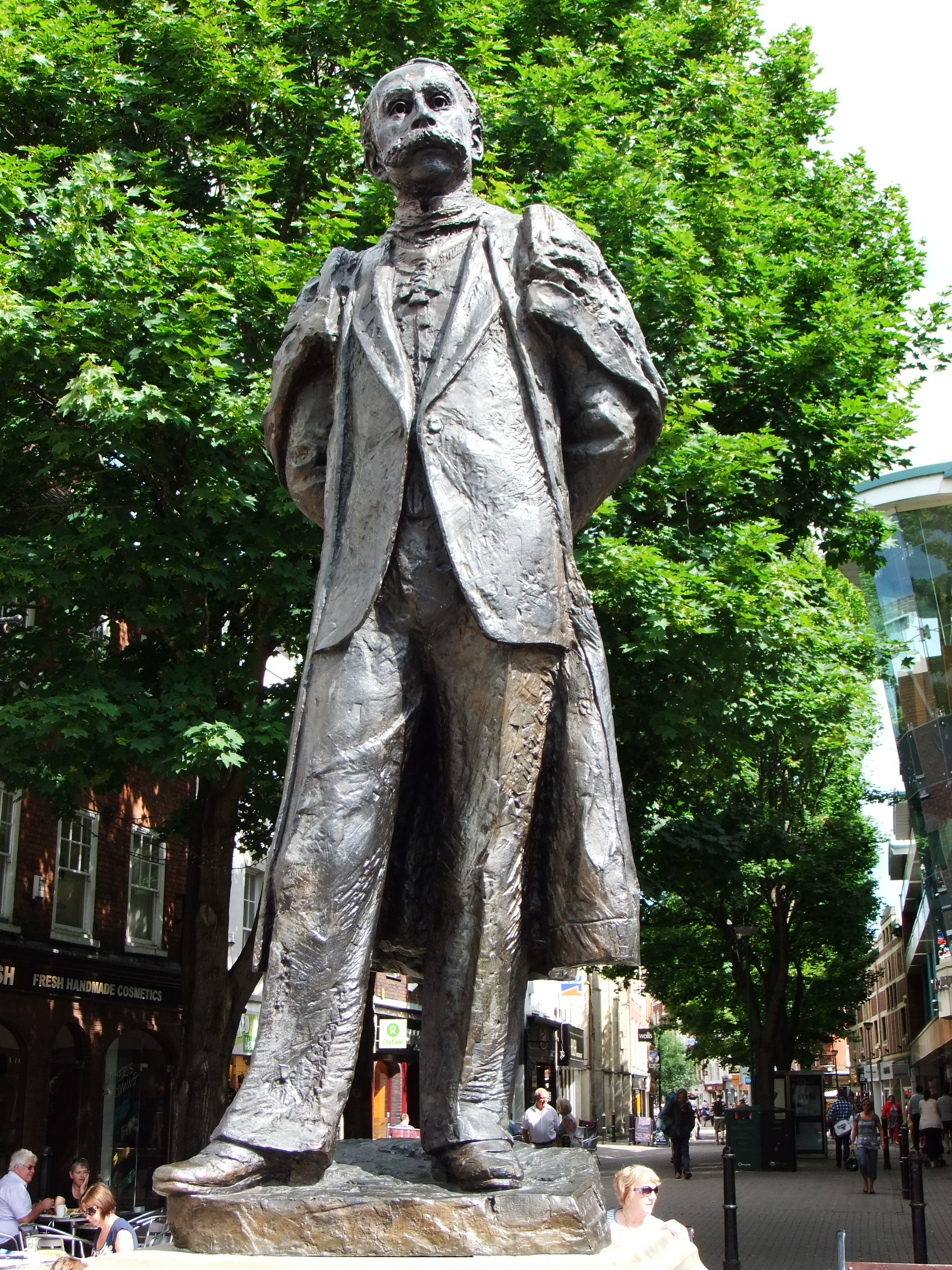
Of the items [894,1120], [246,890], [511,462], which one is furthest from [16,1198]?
[894,1120]

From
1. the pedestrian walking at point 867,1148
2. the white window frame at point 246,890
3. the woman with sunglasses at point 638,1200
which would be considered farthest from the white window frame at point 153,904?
the woman with sunglasses at point 638,1200

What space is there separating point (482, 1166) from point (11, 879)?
1919cm

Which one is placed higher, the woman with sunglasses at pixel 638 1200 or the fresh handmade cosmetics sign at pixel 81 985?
the fresh handmade cosmetics sign at pixel 81 985

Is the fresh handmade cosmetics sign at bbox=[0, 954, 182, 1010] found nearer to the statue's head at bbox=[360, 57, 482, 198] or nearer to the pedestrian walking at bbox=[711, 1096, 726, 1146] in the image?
the pedestrian walking at bbox=[711, 1096, 726, 1146]

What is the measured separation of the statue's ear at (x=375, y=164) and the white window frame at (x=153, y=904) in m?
21.1

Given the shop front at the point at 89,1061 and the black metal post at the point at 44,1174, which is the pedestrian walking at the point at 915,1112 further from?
the black metal post at the point at 44,1174

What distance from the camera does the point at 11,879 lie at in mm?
20672

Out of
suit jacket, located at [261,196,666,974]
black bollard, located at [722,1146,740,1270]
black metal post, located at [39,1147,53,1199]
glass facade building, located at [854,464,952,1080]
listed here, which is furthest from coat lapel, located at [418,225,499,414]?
glass facade building, located at [854,464,952,1080]

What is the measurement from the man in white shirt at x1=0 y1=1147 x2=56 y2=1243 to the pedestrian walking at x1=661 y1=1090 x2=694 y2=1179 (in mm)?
17948

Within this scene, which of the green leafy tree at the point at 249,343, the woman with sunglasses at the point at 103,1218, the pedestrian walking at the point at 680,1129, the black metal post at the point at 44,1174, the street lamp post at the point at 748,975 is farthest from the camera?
the street lamp post at the point at 748,975

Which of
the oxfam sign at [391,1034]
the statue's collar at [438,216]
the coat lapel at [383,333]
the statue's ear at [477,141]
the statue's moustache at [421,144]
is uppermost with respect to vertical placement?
the statue's ear at [477,141]

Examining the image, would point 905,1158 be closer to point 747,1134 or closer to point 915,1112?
point 747,1134

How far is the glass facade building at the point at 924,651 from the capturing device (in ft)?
95.7

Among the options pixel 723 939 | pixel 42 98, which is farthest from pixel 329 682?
pixel 723 939
